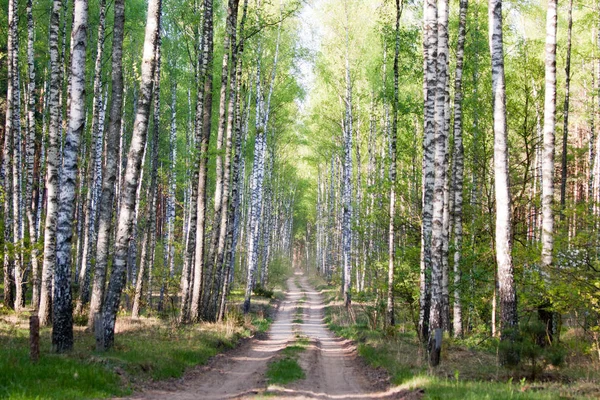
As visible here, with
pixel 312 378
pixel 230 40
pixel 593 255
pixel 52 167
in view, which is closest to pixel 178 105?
pixel 230 40

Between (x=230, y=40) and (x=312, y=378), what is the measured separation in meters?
11.7

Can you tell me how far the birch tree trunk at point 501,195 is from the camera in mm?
10352

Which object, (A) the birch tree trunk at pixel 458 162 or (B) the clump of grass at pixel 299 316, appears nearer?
(A) the birch tree trunk at pixel 458 162

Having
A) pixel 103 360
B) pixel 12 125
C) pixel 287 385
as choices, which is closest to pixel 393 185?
pixel 287 385

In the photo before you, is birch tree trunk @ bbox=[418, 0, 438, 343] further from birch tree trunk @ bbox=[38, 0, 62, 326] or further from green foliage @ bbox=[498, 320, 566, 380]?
birch tree trunk @ bbox=[38, 0, 62, 326]

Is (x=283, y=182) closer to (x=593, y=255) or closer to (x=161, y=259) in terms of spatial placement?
(x=161, y=259)

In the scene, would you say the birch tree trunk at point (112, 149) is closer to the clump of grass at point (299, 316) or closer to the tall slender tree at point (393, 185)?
the tall slender tree at point (393, 185)

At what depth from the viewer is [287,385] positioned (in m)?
9.84

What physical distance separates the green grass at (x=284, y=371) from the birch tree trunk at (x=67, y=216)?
4074 mm

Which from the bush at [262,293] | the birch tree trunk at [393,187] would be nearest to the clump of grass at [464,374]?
the birch tree trunk at [393,187]

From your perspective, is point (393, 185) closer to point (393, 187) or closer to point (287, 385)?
point (393, 187)

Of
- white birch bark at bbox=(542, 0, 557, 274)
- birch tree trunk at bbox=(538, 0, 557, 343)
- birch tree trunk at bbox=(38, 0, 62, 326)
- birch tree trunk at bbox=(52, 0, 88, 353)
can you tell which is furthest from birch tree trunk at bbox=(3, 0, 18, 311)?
white birch bark at bbox=(542, 0, 557, 274)

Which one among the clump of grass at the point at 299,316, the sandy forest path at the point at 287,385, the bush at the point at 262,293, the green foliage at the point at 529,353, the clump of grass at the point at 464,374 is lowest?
the clump of grass at the point at 299,316

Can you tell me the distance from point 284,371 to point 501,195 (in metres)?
6.08
